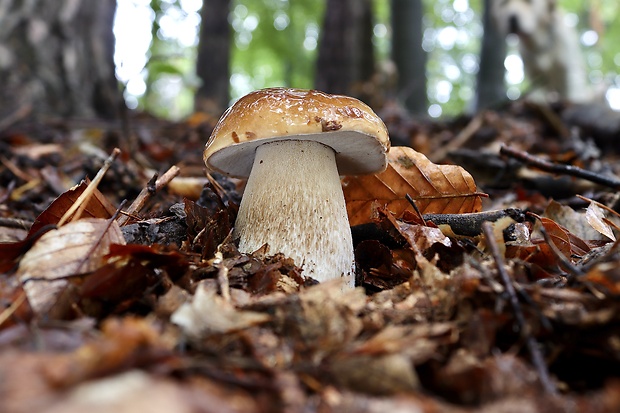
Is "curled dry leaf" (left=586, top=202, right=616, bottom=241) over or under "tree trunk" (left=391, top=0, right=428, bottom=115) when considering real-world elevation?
under

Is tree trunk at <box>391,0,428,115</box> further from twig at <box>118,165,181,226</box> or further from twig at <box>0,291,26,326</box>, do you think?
twig at <box>0,291,26,326</box>

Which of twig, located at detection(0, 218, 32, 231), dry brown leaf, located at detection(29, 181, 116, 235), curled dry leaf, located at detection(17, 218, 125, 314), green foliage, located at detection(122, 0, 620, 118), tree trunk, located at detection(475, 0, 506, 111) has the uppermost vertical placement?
green foliage, located at detection(122, 0, 620, 118)

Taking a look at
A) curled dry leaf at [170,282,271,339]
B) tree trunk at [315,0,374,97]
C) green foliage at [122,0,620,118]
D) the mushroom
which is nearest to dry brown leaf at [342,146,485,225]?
the mushroom

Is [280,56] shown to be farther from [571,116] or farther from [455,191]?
[455,191]

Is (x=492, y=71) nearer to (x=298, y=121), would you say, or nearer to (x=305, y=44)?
(x=298, y=121)

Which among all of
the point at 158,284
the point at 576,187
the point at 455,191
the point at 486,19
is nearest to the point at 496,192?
the point at 576,187

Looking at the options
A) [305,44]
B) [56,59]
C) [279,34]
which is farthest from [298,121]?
[305,44]
